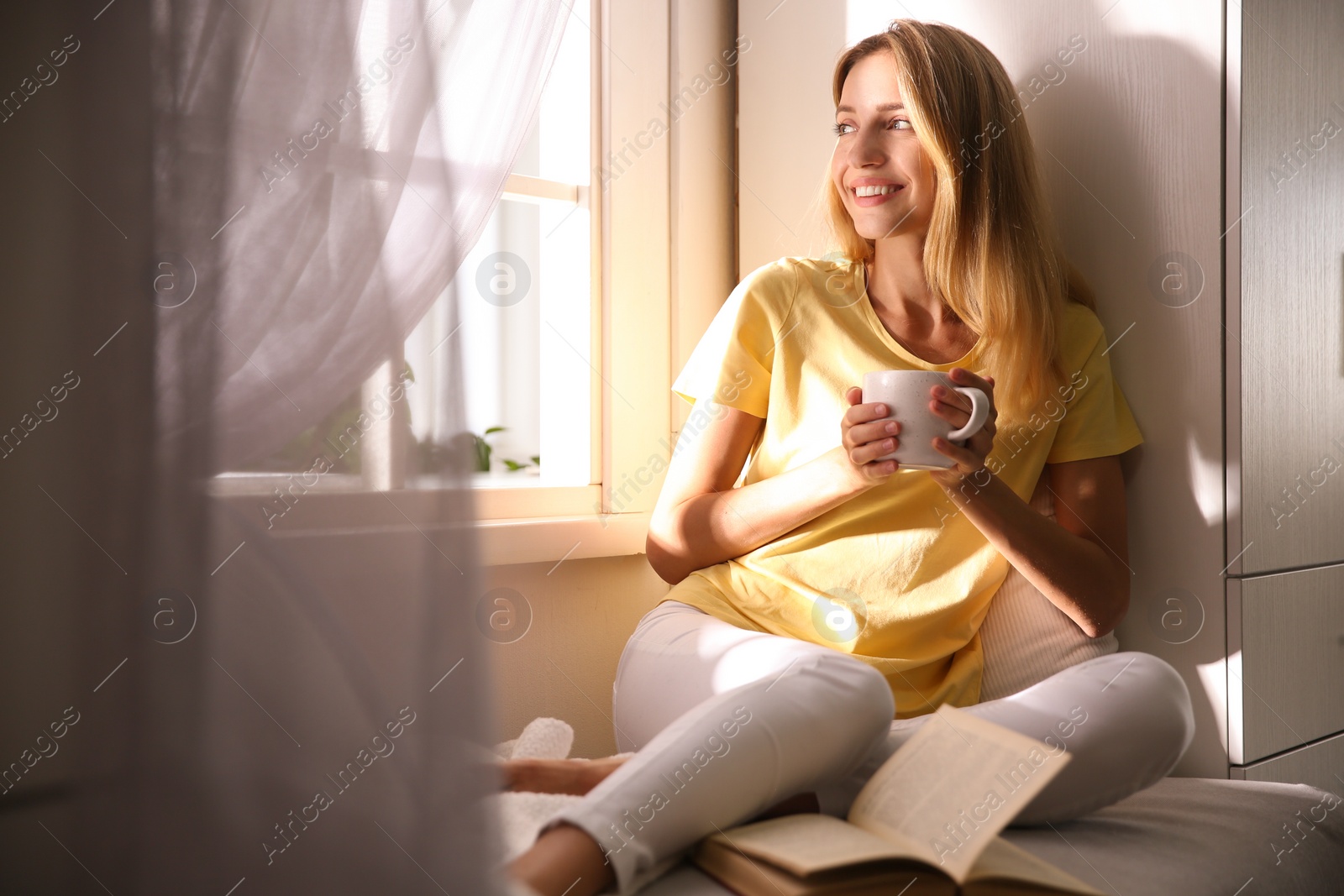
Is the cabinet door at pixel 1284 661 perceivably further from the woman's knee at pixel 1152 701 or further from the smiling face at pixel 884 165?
the smiling face at pixel 884 165

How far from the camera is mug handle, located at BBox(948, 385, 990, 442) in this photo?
0.87 meters

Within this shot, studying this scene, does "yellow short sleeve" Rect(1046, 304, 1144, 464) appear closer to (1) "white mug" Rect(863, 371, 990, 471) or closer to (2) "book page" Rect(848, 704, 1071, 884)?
(1) "white mug" Rect(863, 371, 990, 471)

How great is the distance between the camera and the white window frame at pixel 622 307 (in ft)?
4.30

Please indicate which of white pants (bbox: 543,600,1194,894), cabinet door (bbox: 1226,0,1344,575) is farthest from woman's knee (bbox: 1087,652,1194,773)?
cabinet door (bbox: 1226,0,1344,575)

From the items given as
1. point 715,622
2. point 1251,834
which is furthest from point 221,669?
point 1251,834

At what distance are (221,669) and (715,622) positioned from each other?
1.69ft

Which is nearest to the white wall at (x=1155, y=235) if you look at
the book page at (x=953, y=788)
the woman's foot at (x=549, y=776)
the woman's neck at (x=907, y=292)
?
the woman's neck at (x=907, y=292)

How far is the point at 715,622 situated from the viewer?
1024 millimetres

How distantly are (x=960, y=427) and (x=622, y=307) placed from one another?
2.07 ft

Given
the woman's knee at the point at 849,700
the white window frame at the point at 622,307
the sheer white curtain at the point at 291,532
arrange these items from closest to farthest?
the sheer white curtain at the point at 291,532, the woman's knee at the point at 849,700, the white window frame at the point at 622,307

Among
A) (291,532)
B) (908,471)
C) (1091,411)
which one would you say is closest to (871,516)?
(908,471)

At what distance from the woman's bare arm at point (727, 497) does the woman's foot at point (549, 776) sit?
1.16 ft

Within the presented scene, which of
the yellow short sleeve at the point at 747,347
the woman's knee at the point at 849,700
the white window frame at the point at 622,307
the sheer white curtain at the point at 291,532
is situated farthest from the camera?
the white window frame at the point at 622,307

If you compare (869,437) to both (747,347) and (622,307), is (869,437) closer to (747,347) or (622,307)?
(747,347)
